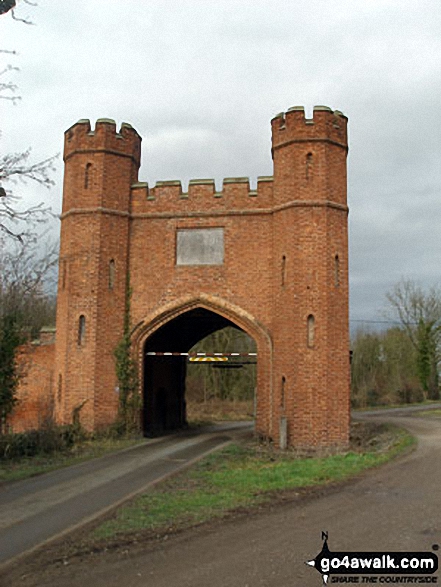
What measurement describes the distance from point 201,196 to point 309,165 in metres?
3.34

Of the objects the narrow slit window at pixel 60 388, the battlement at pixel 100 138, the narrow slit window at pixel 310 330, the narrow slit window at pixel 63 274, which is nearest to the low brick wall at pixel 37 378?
the narrow slit window at pixel 60 388

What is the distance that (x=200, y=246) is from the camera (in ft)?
57.9

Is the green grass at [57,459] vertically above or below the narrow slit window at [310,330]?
below

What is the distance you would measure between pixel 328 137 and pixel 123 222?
→ 636 centimetres

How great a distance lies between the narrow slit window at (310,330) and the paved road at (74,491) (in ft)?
12.4

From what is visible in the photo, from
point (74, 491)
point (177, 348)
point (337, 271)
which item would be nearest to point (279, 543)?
point (74, 491)

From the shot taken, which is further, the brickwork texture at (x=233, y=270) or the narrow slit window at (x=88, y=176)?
the narrow slit window at (x=88, y=176)

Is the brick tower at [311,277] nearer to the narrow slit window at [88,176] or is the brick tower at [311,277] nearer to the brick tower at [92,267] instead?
the brick tower at [92,267]

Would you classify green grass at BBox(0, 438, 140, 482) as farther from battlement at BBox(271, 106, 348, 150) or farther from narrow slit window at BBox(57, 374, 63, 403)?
battlement at BBox(271, 106, 348, 150)

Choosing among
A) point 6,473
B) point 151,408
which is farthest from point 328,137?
point 6,473

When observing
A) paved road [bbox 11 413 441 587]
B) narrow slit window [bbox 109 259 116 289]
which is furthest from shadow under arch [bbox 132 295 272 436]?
paved road [bbox 11 413 441 587]

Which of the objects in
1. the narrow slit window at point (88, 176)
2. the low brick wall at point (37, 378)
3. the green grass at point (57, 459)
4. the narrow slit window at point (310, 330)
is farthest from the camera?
the low brick wall at point (37, 378)

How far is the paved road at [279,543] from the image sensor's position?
5.30 meters

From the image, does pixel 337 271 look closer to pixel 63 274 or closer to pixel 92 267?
pixel 92 267
